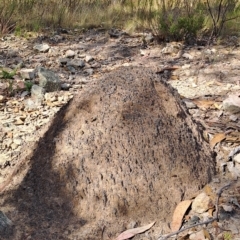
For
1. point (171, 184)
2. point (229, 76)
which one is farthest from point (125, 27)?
point (171, 184)

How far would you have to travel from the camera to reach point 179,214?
7.01ft

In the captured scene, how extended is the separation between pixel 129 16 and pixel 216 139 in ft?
13.3

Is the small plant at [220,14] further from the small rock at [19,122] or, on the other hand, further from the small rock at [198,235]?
the small rock at [198,235]

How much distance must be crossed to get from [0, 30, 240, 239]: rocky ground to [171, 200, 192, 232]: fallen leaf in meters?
0.01

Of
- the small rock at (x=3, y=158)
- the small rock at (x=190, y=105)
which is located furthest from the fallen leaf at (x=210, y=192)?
the small rock at (x=3, y=158)

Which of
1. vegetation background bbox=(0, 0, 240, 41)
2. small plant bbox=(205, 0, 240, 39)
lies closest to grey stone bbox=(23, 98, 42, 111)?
vegetation background bbox=(0, 0, 240, 41)

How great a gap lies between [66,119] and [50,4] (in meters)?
4.35

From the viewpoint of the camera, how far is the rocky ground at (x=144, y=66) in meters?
2.17

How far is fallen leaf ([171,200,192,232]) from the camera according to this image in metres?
2.10

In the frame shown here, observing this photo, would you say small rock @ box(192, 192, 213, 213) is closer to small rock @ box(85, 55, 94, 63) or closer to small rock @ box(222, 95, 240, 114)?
small rock @ box(222, 95, 240, 114)

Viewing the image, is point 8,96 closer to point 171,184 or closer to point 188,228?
point 171,184

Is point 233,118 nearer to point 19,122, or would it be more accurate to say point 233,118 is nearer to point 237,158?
point 237,158

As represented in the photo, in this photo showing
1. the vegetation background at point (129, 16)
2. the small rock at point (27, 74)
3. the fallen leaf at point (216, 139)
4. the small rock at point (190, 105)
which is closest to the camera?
the fallen leaf at point (216, 139)

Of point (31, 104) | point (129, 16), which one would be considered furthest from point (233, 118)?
point (129, 16)
